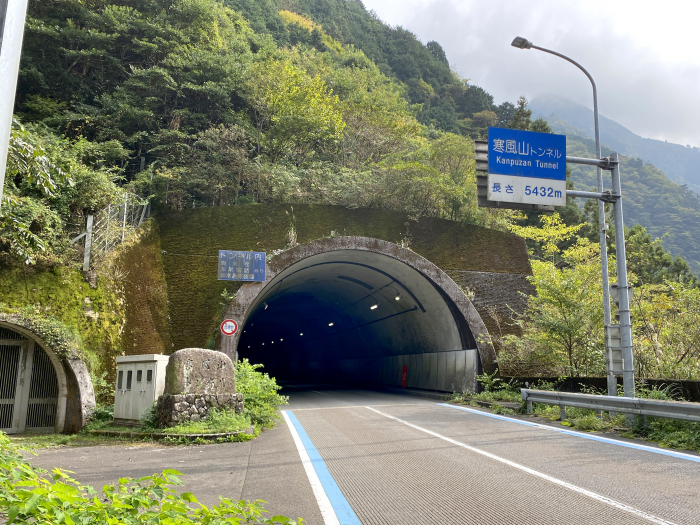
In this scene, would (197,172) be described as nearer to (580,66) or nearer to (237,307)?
(237,307)

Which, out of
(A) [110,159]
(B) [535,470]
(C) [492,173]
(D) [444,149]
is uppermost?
(D) [444,149]

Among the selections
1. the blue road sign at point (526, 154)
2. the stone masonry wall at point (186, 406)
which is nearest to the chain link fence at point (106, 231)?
the stone masonry wall at point (186, 406)

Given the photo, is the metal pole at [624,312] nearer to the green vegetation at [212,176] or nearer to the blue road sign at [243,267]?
the green vegetation at [212,176]

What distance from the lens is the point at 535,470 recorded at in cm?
612

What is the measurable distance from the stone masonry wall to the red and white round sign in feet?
17.8

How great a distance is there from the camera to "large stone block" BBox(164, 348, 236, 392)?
10094 millimetres

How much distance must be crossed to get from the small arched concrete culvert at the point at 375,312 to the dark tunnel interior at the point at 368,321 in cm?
5

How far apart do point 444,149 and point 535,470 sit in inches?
1115

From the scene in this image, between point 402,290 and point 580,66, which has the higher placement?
point 580,66

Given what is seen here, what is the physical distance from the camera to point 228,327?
16.0 m

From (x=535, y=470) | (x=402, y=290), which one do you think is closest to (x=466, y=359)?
(x=402, y=290)

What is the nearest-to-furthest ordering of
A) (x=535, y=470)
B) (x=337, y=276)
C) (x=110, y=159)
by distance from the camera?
(x=535, y=470)
(x=337, y=276)
(x=110, y=159)

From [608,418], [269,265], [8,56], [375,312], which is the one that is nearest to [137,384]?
[269,265]

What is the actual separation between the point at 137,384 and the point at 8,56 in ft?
32.6
